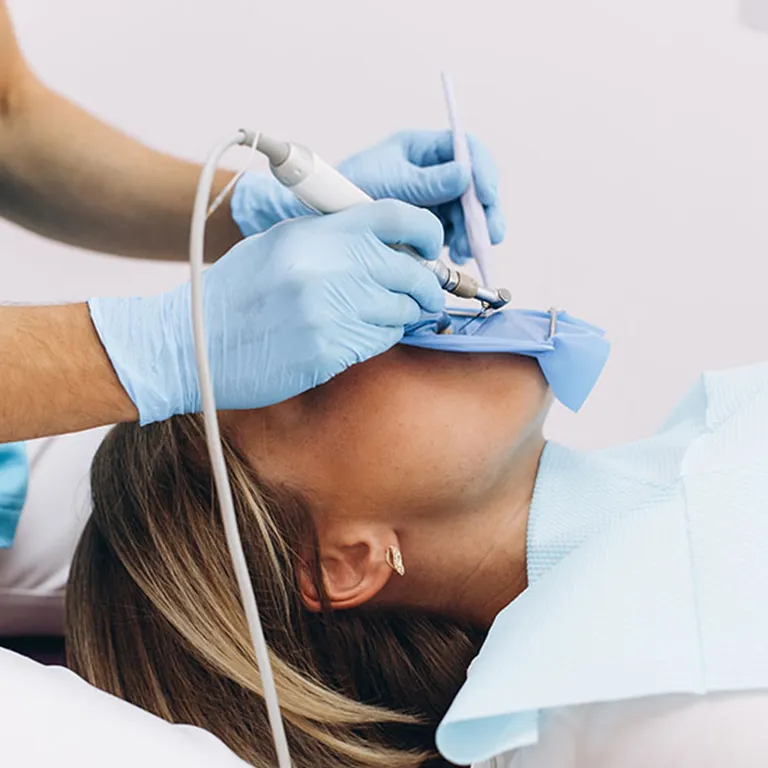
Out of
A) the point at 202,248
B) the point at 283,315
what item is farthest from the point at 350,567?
the point at 202,248

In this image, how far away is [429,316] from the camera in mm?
1068

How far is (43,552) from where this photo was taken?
1.37m

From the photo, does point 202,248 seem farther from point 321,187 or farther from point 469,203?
point 469,203

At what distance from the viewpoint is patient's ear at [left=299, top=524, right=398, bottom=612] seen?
109 cm

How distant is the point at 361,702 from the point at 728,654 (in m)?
0.54

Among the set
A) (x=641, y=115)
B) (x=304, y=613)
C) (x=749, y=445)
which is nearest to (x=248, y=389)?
(x=304, y=613)

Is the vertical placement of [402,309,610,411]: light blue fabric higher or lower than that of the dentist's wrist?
lower

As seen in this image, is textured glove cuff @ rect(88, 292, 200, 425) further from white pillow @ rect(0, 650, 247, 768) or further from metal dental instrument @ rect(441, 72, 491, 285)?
metal dental instrument @ rect(441, 72, 491, 285)

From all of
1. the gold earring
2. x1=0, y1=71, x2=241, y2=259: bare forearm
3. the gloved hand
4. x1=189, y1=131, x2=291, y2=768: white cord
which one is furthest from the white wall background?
x1=189, y1=131, x2=291, y2=768: white cord

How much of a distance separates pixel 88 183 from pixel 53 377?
2.10 ft

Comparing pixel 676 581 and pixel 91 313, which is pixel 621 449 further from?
pixel 91 313

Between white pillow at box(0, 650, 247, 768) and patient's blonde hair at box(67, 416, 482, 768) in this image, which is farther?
patient's blonde hair at box(67, 416, 482, 768)

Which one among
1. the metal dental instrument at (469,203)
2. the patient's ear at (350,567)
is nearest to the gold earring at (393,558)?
the patient's ear at (350,567)

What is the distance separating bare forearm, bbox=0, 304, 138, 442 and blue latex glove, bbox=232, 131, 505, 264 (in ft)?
1.51
